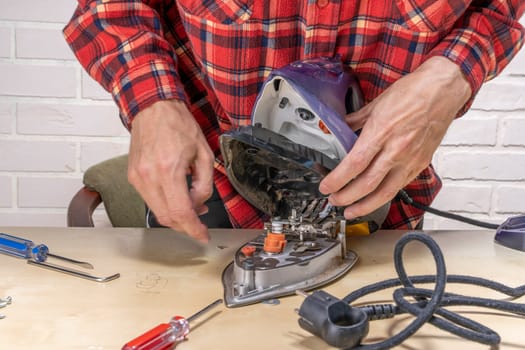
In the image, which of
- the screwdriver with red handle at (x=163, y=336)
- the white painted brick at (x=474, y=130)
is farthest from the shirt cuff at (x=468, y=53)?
the white painted brick at (x=474, y=130)

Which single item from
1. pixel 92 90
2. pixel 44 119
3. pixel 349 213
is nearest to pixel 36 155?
pixel 44 119

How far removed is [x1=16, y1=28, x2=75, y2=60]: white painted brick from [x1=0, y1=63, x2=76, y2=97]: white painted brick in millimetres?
24

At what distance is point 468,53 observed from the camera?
679mm

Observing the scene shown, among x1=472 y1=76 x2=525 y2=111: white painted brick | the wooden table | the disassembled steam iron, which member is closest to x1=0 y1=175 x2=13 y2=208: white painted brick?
the wooden table

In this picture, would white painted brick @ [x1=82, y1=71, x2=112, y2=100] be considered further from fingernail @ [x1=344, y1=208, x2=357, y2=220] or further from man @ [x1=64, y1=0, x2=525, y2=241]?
fingernail @ [x1=344, y1=208, x2=357, y2=220]

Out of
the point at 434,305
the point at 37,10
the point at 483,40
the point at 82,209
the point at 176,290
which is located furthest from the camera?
the point at 37,10

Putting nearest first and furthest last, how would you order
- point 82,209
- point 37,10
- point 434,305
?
point 434,305 < point 82,209 < point 37,10

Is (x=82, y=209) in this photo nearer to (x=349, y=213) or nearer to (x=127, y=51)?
(x=127, y=51)

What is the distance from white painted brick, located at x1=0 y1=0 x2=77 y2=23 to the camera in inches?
46.9

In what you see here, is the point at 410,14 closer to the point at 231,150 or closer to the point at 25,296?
the point at 231,150

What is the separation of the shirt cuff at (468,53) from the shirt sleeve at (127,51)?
309mm

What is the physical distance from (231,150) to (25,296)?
24cm

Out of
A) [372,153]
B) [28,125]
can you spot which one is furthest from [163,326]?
[28,125]

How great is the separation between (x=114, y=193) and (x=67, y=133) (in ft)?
0.73
